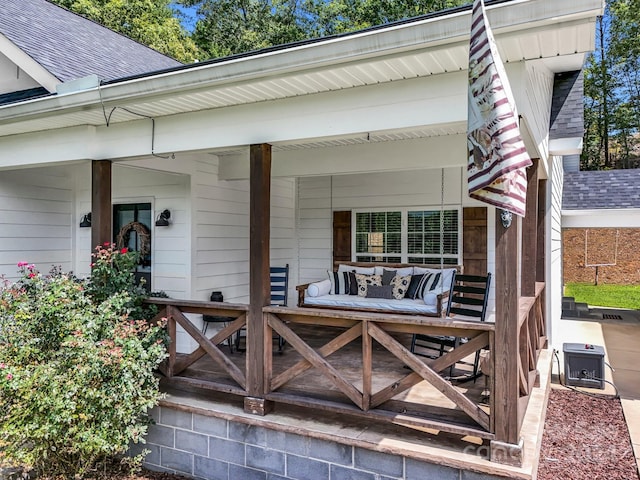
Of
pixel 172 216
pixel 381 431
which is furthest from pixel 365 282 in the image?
pixel 381 431

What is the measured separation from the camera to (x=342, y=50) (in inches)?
112

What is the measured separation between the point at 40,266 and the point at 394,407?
503 cm

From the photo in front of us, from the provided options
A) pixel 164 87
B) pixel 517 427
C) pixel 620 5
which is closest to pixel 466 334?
pixel 517 427

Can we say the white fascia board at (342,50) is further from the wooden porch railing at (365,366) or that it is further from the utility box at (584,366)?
the utility box at (584,366)

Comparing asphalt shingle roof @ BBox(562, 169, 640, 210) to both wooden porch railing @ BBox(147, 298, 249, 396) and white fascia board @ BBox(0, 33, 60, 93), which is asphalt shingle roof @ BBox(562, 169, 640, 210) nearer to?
wooden porch railing @ BBox(147, 298, 249, 396)

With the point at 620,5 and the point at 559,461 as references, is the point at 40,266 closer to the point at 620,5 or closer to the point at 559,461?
the point at 559,461

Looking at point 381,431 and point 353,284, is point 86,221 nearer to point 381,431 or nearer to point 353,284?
point 353,284

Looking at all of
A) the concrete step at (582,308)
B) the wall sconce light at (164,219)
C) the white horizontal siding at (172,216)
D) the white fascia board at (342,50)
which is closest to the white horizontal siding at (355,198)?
the white horizontal siding at (172,216)

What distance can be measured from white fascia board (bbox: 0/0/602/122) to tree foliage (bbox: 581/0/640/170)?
20.8m

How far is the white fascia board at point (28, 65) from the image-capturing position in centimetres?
482

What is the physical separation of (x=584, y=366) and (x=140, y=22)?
16.5 m

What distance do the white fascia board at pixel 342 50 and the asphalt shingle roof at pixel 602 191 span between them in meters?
7.27

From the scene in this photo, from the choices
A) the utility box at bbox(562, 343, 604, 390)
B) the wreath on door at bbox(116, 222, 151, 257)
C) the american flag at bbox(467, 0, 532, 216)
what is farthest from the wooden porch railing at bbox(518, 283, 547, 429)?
the wreath on door at bbox(116, 222, 151, 257)

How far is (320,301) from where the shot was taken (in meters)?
6.30
